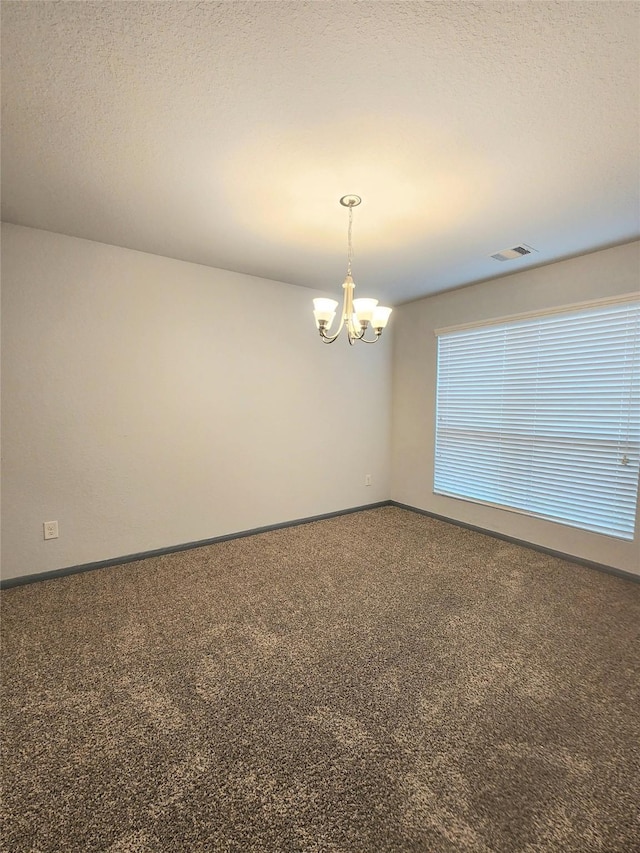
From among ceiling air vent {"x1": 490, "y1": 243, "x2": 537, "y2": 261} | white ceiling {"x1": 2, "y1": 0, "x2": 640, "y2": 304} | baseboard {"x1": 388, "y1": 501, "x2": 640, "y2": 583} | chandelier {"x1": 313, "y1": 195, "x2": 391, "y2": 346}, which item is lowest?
baseboard {"x1": 388, "y1": 501, "x2": 640, "y2": 583}

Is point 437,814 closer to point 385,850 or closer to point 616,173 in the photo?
point 385,850

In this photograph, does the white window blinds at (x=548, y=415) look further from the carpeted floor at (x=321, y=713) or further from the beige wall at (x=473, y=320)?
the carpeted floor at (x=321, y=713)

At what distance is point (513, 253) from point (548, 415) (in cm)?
140

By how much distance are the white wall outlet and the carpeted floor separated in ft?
1.12

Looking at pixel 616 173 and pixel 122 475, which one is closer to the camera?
pixel 616 173

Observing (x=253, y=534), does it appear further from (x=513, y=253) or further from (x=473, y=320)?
(x=513, y=253)

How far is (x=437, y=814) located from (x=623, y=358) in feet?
10.1

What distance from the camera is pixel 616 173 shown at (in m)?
1.87

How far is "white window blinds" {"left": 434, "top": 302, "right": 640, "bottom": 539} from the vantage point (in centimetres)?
278

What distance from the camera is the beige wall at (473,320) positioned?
282 centimetres

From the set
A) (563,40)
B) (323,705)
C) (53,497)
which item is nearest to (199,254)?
(53,497)

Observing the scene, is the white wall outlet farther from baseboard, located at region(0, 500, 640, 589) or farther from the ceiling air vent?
the ceiling air vent

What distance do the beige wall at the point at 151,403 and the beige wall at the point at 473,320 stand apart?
79cm

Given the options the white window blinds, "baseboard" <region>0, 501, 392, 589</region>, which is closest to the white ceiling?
the white window blinds
